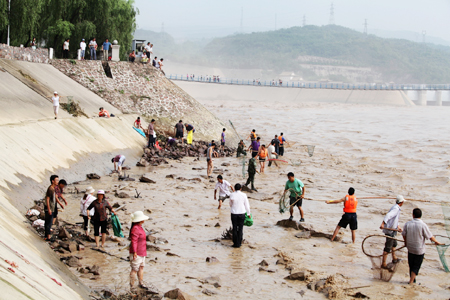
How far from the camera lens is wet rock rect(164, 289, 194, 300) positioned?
292 inches

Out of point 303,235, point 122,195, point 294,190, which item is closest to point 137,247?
point 303,235

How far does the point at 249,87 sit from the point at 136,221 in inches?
3303

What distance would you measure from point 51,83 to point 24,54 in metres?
3.13

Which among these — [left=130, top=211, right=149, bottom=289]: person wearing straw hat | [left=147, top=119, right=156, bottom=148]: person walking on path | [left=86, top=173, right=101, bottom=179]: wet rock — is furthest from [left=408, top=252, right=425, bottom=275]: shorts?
[left=147, top=119, right=156, bottom=148]: person walking on path

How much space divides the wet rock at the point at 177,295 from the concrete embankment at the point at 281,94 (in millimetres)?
81754

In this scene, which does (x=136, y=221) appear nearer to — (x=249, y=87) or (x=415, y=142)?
(x=415, y=142)

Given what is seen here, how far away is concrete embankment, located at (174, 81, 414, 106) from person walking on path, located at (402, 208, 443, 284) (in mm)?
80587

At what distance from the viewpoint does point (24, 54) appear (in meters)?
26.1

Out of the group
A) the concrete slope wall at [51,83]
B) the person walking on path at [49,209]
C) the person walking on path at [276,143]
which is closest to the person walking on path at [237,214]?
the person walking on path at [49,209]

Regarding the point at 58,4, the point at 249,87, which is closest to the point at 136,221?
the point at 58,4

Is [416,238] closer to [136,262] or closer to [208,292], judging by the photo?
[208,292]

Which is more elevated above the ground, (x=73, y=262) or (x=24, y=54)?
(x=24, y=54)

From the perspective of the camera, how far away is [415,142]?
35.3 meters

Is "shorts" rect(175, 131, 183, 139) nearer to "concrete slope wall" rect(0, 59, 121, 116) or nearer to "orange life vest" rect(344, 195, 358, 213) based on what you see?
"concrete slope wall" rect(0, 59, 121, 116)
